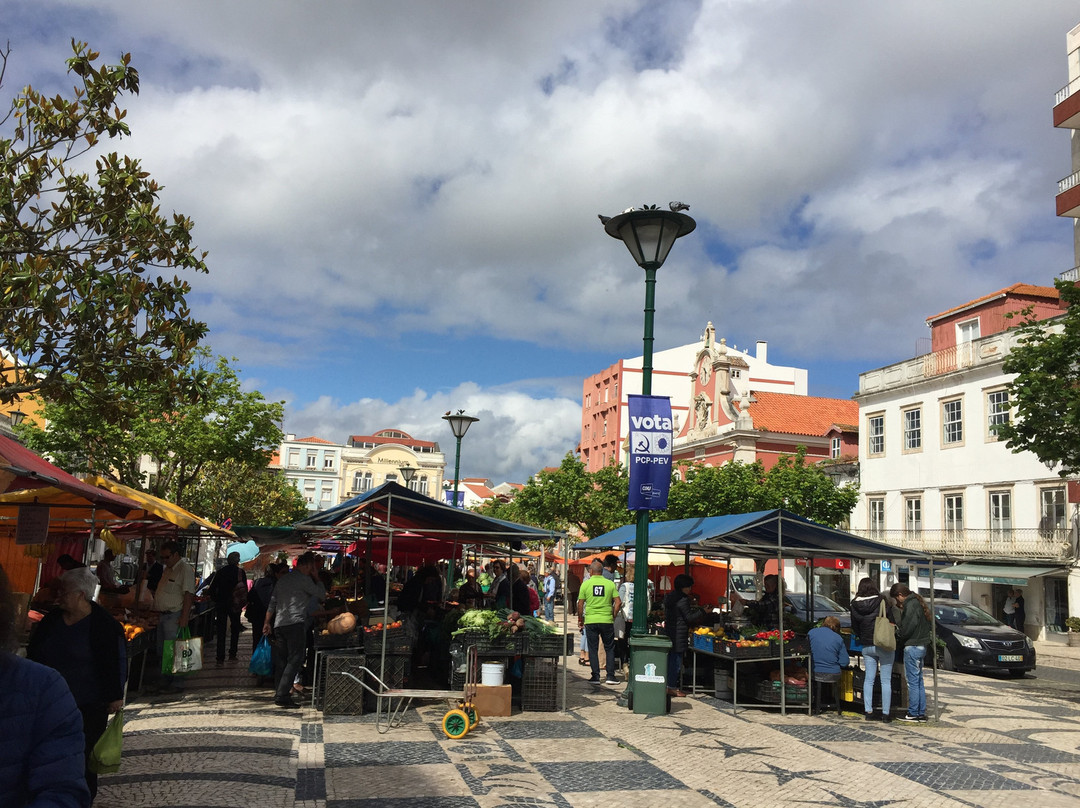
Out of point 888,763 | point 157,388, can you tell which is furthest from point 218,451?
point 888,763

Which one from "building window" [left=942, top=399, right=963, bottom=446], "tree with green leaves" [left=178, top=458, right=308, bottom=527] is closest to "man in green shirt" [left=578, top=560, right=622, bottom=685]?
"building window" [left=942, top=399, right=963, bottom=446]

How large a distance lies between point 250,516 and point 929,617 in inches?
1745

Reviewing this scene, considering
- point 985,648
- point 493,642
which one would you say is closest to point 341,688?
point 493,642

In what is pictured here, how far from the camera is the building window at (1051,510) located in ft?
96.3

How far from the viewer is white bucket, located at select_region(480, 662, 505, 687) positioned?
34.9ft

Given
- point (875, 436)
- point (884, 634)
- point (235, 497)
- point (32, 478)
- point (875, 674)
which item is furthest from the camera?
point (235, 497)

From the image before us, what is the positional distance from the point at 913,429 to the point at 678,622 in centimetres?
2755

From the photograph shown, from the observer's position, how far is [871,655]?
11297 millimetres

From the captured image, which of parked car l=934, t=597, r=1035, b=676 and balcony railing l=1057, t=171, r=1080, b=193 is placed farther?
balcony railing l=1057, t=171, r=1080, b=193

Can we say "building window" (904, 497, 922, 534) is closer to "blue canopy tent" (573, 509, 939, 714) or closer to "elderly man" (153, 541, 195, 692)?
"blue canopy tent" (573, 509, 939, 714)

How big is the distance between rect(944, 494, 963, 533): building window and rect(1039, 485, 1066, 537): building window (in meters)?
3.71

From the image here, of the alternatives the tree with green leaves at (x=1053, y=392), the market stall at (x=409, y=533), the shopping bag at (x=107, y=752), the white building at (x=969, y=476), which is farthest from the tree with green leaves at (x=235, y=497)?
the shopping bag at (x=107, y=752)

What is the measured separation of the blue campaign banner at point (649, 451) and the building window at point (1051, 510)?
2376 centimetres

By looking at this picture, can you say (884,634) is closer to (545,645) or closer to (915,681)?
(915,681)
